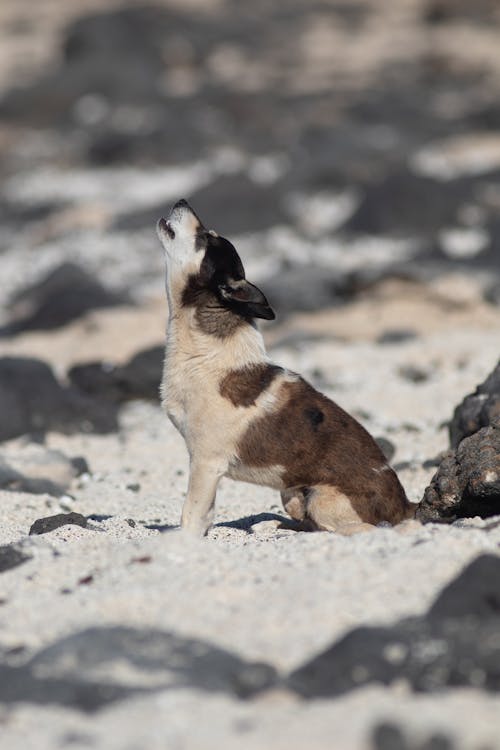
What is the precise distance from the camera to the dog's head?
7.72 m

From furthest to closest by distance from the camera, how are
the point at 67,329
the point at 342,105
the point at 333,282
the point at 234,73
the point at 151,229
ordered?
the point at 234,73 < the point at 342,105 < the point at 151,229 < the point at 333,282 < the point at 67,329

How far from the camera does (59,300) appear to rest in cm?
2012

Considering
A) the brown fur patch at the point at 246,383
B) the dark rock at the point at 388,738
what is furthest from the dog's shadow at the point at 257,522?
the dark rock at the point at 388,738

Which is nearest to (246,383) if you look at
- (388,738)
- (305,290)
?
(388,738)

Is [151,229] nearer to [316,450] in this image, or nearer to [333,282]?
[333,282]

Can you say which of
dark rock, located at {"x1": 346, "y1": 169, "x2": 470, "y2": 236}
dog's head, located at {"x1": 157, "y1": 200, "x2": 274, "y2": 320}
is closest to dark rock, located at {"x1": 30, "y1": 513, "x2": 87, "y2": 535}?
dog's head, located at {"x1": 157, "y1": 200, "x2": 274, "y2": 320}

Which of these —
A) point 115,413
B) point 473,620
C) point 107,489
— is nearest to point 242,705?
point 473,620

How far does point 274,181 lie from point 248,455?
22.5 meters

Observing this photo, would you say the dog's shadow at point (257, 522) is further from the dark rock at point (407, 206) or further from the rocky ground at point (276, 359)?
the dark rock at point (407, 206)

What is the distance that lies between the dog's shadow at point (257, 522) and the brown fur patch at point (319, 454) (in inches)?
16.2

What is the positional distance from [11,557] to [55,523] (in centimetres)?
134

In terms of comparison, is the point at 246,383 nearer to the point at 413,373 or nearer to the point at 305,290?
the point at 413,373

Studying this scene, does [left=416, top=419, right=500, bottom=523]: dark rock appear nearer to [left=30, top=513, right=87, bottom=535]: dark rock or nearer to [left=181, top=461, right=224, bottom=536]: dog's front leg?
[left=181, top=461, right=224, bottom=536]: dog's front leg

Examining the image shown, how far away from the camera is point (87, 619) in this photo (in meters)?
5.71
